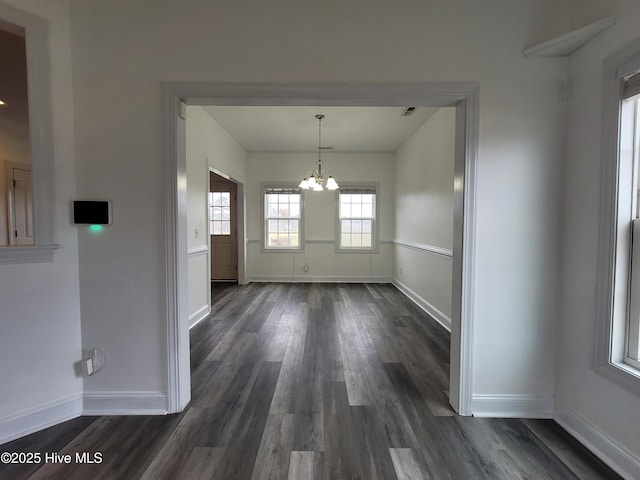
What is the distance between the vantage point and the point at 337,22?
6.03ft

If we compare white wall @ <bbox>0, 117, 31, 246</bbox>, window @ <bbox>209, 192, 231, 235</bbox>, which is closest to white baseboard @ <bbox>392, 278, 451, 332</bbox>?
window @ <bbox>209, 192, 231, 235</bbox>

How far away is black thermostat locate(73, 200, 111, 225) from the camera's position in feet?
5.97

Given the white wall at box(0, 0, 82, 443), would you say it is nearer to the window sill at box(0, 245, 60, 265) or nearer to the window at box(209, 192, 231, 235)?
the window sill at box(0, 245, 60, 265)

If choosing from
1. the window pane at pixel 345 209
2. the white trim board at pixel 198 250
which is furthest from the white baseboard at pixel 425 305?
the white trim board at pixel 198 250

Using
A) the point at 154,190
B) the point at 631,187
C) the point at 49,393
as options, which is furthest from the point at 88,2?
the point at 631,187

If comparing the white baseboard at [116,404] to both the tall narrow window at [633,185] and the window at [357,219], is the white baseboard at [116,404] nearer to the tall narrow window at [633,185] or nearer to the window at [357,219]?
the tall narrow window at [633,185]

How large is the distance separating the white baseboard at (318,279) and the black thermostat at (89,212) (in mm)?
4543

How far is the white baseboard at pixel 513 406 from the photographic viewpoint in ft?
6.21

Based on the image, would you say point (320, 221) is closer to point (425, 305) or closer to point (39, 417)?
point (425, 305)

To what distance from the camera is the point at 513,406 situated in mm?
1900

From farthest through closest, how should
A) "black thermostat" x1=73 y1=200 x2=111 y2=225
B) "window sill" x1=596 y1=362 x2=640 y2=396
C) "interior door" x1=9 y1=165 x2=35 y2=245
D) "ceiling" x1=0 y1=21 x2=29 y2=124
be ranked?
"interior door" x1=9 y1=165 x2=35 y2=245 → "ceiling" x1=0 y1=21 x2=29 y2=124 → "black thermostat" x1=73 y1=200 x2=111 y2=225 → "window sill" x1=596 y1=362 x2=640 y2=396

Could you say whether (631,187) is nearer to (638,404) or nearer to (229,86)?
(638,404)

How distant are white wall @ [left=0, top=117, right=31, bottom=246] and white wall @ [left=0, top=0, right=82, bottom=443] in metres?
2.73

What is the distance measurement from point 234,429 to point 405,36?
2656mm
